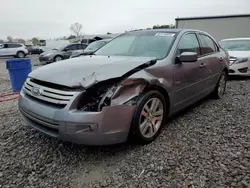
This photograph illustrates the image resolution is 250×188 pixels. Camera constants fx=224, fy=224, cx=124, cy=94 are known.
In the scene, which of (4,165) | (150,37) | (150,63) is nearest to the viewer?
(4,165)

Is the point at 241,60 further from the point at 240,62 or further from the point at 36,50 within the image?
the point at 36,50

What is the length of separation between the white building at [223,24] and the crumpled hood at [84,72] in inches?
605

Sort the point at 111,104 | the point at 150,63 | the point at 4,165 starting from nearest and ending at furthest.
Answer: the point at 111,104, the point at 4,165, the point at 150,63

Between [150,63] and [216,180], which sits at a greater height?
[150,63]

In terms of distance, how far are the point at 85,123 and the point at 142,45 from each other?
73.7 inches

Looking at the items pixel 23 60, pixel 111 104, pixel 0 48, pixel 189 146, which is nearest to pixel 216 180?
pixel 189 146

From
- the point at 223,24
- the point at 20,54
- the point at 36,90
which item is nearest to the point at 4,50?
the point at 20,54

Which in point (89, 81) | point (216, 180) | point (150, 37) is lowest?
point (216, 180)

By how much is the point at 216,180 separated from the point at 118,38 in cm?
304

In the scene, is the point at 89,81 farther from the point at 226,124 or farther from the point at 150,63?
the point at 226,124

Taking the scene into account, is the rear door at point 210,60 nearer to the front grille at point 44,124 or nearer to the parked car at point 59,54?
the front grille at point 44,124

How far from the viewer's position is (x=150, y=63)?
116 inches

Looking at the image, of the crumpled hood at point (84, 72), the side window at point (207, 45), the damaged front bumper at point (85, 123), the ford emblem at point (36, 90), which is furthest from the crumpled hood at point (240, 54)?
the ford emblem at point (36, 90)

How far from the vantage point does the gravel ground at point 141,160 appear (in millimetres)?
2254
